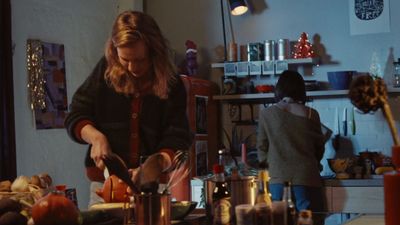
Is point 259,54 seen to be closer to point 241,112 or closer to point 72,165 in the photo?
point 241,112

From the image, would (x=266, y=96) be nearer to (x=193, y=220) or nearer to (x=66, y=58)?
(x=66, y=58)

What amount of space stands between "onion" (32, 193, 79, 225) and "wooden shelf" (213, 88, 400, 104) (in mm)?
3272

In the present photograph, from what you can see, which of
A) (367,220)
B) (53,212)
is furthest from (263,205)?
(367,220)

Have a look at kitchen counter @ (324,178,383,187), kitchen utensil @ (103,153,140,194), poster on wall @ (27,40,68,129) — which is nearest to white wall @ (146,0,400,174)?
kitchen counter @ (324,178,383,187)

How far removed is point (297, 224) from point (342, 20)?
3532mm

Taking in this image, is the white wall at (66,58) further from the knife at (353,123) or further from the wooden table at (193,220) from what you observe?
the wooden table at (193,220)

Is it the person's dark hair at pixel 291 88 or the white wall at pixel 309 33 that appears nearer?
the person's dark hair at pixel 291 88

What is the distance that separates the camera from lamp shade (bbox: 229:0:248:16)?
199 inches

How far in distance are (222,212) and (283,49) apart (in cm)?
321

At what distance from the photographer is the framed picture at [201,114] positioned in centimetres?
493

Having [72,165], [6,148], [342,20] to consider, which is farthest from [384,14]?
[6,148]

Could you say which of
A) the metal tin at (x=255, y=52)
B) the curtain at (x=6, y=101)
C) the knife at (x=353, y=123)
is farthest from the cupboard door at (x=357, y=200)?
the curtain at (x=6, y=101)

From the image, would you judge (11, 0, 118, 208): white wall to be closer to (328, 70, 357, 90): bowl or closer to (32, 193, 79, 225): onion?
(328, 70, 357, 90): bowl

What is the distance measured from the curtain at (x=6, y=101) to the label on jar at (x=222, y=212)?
8.07 ft
